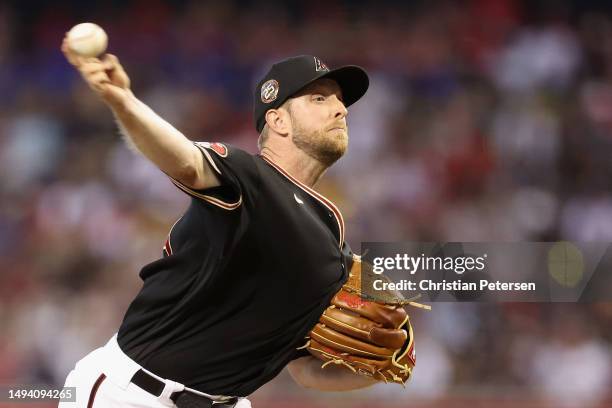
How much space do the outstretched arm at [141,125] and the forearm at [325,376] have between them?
102 centimetres

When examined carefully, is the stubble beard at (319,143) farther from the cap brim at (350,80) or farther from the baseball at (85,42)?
the baseball at (85,42)

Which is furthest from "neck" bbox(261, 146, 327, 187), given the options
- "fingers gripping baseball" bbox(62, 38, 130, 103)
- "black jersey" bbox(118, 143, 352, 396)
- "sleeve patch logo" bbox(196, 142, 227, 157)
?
"fingers gripping baseball" bbox(62, 38, 130, 103)

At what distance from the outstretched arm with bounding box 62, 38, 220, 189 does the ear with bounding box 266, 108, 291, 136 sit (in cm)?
73

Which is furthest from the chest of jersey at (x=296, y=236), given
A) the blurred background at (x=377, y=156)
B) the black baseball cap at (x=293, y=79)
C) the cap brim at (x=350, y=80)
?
the blurred background at (x=377, y=156)

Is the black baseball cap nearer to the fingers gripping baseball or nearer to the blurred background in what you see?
the fingers gripping baseball

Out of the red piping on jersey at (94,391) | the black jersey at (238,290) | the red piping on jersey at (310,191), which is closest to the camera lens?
the black jersey at (238,290)

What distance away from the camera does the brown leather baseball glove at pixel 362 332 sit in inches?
106

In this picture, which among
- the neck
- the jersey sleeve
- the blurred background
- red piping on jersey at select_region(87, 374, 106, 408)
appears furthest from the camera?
the blurred background

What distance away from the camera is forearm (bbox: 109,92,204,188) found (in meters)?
1.85

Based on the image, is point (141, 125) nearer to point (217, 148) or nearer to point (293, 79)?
point (217, 148)

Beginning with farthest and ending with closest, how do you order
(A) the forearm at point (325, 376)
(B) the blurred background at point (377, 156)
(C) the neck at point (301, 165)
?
(B) the blurred background at point (377, 156), (A) the forearm at point (325, 376), (C) the neck at point (301, 165)

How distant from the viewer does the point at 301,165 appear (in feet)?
9.08

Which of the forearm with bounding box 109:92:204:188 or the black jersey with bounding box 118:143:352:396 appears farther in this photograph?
the black jersey with bounding box 118:143:352:396

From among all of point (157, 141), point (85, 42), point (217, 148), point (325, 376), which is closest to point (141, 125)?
point (157, 141)
